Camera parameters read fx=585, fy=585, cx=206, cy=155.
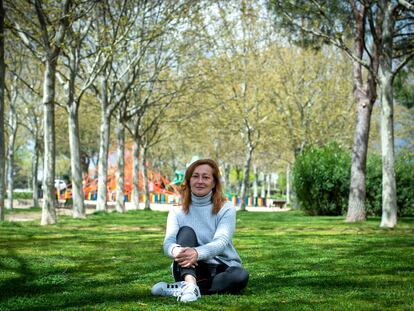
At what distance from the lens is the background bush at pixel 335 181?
934 inches

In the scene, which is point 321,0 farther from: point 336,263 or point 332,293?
point 332,293

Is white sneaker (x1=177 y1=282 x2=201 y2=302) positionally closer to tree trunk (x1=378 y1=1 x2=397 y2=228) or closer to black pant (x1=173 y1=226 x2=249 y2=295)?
black pant (x1=173 y1=226 x2=249 y2=295)

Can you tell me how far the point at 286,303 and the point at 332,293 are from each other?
760mm

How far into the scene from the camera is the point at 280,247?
10.3 metres

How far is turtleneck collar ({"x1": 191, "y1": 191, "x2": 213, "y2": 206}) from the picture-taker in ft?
18.1

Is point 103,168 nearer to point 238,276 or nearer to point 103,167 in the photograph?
point 103,167

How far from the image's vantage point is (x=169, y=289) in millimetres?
5195

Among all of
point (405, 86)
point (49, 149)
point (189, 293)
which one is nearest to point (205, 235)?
point (189, 293)

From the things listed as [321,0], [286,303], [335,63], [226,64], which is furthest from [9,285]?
[335,63]

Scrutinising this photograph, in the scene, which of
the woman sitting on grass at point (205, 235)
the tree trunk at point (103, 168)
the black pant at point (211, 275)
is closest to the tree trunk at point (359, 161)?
the tree trunk at point (103, 168)

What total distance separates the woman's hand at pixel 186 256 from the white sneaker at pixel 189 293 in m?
0.17

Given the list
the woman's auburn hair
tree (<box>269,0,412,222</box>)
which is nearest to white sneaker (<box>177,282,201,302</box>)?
the woman's auburn hair

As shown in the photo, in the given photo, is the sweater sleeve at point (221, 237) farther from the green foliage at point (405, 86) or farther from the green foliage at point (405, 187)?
the green foliage at point (405, 187)

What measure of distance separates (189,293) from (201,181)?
1.06 metres
